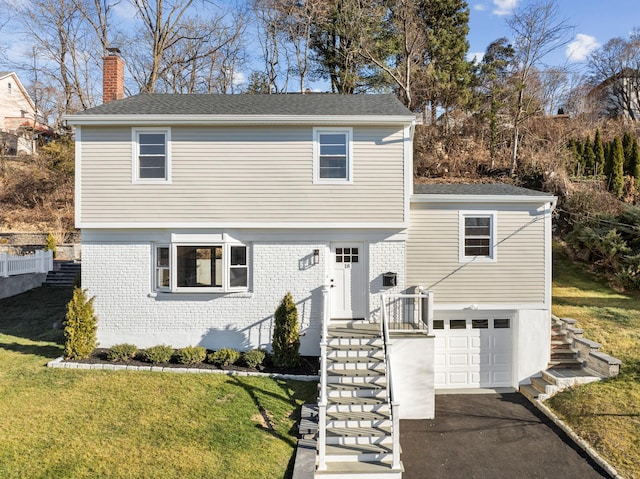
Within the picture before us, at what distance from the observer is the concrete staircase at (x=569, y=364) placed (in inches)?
387

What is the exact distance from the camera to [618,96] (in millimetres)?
34469

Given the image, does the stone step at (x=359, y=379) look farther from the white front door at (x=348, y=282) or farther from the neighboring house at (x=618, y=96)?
the neighboring house at (x=618, y=96)

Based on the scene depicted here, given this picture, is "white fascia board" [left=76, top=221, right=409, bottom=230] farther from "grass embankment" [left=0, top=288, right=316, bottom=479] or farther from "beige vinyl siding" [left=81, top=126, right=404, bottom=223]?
"grass embankment" [left=0, top=288, right=316, bottom=479]

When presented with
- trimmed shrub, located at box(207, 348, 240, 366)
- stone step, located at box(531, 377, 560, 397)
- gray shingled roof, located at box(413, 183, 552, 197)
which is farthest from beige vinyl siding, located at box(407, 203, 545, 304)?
trimmed shrub, located at box(207, 348, 240, 366)

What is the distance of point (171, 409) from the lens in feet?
24.5

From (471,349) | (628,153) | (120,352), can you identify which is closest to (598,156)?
(628,153)

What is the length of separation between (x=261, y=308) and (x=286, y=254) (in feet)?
5.15

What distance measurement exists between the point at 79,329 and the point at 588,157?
25.0m

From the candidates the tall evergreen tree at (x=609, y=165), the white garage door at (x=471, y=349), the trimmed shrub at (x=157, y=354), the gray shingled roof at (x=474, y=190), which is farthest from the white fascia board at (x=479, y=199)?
the tall evergreen tree at (x=609, y=165)

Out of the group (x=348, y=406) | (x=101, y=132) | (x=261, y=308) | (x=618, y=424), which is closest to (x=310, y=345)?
(x=261, y=308)

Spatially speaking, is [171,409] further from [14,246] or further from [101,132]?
[14,246]

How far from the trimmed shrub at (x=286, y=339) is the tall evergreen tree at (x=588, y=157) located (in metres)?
19.8

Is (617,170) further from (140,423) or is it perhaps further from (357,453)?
(140,423)

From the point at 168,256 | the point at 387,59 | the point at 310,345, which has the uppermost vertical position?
the point at 387,59
